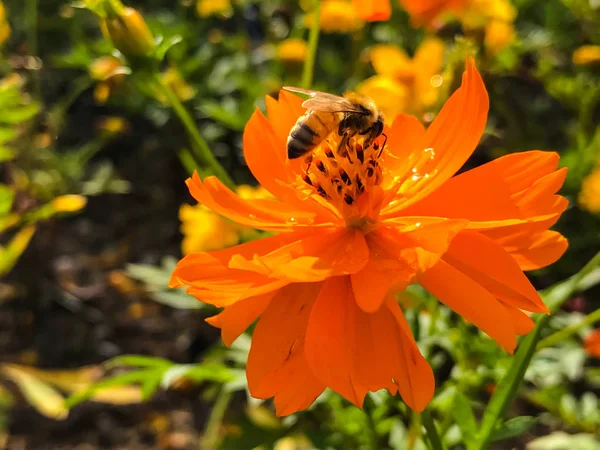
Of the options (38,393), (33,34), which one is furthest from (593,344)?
(33,34)

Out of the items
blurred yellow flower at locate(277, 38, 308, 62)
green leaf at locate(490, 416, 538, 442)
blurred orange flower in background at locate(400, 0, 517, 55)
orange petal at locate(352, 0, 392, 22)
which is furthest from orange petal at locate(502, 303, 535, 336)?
blurred yellow flower at locate(277, 38, 308, 62)

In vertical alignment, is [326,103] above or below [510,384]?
above

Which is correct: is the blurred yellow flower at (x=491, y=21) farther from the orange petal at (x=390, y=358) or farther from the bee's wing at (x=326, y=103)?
the orange petal at (x=390, y=358)

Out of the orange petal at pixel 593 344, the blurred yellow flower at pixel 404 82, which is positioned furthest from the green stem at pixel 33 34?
the orange petal at pixel 593 344

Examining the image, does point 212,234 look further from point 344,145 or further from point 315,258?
point 315,258

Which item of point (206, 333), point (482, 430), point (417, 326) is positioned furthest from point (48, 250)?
point (482, 430)

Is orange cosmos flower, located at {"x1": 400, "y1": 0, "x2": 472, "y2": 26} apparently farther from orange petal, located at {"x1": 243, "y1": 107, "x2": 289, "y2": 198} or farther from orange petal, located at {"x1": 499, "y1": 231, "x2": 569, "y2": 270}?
orange petal, located at {"x1": 499, "y1": 231, "x2": 569, "y2": 270}
